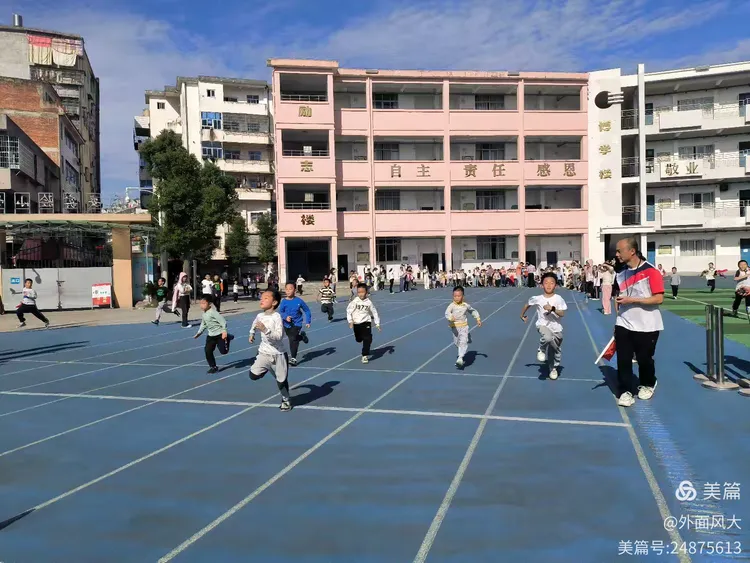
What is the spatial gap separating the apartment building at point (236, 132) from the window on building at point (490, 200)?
19.2 m

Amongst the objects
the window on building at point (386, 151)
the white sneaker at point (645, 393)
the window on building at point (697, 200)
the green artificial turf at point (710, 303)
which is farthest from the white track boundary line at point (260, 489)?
the window on building at point (697, 200)

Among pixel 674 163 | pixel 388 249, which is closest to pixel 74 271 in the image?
pixel 388 249

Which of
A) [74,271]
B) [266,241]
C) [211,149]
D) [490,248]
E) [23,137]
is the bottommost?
[74,271]

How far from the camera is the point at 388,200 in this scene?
42.2m

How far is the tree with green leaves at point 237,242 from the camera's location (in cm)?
4766

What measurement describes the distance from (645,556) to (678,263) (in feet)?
140

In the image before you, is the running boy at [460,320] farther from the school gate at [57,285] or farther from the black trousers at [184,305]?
the school gate at [57,285]

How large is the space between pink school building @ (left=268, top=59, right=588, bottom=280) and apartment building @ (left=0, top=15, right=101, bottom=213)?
1937 centimetres

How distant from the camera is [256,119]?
169 feet

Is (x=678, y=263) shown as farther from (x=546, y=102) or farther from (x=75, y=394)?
(x=75, y=394)

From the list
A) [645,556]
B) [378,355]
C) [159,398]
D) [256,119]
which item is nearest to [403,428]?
[645,556]

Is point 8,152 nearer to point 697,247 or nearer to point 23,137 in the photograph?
point 23,137

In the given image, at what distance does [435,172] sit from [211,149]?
20.6 m

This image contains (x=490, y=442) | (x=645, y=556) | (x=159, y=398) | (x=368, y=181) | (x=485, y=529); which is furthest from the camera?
(x=368, y=181)
